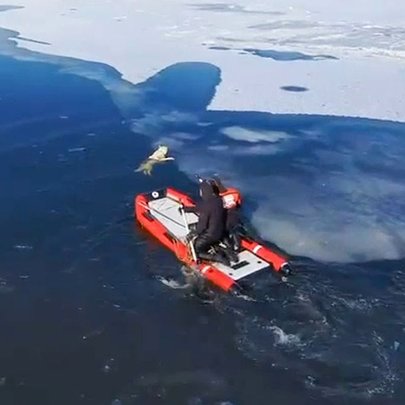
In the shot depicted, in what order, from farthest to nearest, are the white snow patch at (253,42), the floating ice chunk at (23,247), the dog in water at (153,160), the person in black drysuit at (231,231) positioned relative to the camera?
the white snow patch at (253,42) → the dog in water at (153,160) → the floating ice chunk at (23,247) → the person in black drysuit at (231,231)

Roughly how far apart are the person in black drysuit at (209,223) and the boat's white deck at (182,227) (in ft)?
0.57

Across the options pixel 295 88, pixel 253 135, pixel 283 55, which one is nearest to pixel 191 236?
pixel 253 135

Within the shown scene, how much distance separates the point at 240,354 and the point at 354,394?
1.04 meters

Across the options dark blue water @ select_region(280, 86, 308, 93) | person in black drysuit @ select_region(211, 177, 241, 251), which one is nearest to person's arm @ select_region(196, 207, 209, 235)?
person in black drysuit @ select_region(211, 177, 241, 251)

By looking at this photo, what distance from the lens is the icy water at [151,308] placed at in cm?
523

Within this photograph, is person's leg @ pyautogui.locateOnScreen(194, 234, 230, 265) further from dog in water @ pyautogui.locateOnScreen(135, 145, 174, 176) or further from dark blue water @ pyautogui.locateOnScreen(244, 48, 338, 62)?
dark blue water @ pyautogui.locateOnScreen(244, 48, 338, 62)

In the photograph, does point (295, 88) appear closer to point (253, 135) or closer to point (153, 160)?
point (253, 135)

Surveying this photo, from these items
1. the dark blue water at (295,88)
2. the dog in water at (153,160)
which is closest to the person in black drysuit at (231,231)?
the dog in water at (153,160)

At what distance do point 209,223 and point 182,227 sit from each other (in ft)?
3.29

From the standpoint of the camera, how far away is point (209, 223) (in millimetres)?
6867

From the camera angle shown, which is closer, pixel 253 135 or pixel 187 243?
pixel 187 243

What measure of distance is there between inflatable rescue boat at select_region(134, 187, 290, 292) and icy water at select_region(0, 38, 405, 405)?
0.16 metres

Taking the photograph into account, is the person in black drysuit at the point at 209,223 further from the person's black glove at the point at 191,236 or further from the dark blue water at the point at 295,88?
the dark blue water at the point at 295,88

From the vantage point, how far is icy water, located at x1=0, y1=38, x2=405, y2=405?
523 cm
